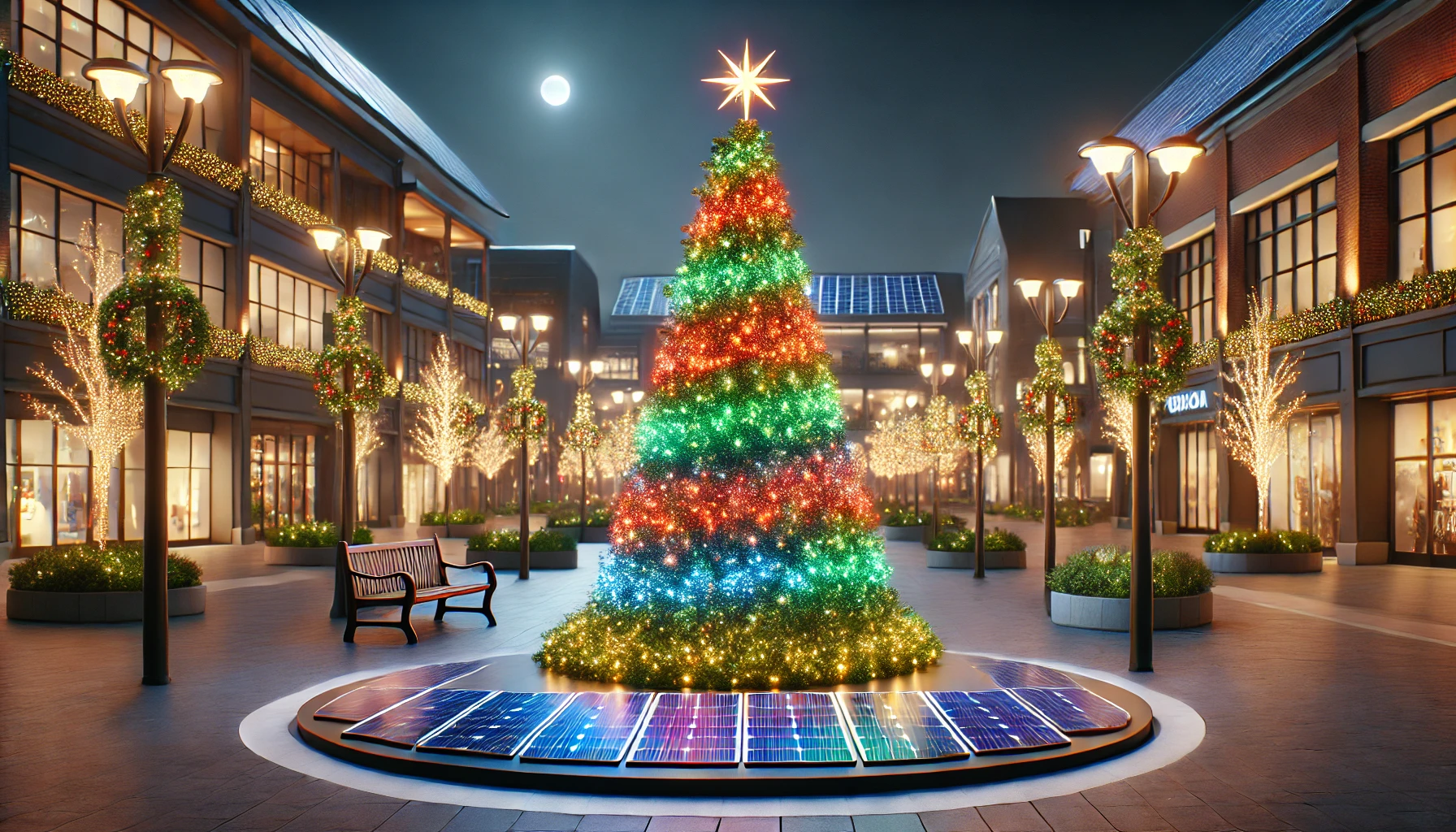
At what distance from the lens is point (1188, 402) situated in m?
34.4

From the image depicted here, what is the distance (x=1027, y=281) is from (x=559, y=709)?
1235cm

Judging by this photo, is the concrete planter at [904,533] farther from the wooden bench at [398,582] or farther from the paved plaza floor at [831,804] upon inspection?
the wooden bench at [398,582]

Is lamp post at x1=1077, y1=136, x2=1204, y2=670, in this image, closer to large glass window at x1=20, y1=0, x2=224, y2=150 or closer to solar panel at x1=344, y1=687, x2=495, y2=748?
solar panel at x1=344, y1=687, x2=495, y2=748

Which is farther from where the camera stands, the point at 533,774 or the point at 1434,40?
the point at 1434,40

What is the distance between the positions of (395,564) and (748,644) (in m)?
6.08

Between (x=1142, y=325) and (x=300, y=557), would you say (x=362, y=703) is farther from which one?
(x=300, y=557)

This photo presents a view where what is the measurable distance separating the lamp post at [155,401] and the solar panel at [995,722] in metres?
6.75

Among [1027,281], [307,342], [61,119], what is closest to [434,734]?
[1027,281]

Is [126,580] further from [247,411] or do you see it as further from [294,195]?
[294,195]

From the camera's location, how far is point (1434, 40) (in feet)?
70.1

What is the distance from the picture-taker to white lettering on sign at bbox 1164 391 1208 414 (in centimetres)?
3312

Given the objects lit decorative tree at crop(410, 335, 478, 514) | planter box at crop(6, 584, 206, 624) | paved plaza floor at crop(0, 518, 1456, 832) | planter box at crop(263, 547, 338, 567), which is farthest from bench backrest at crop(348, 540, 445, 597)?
lit decorative tree at crop(410, 335, 478, 514)

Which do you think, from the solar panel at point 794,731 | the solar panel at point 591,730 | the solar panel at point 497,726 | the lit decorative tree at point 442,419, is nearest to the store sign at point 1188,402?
the lit decorative tree at point 442,419

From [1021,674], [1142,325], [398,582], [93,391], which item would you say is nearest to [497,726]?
[1021,674]
